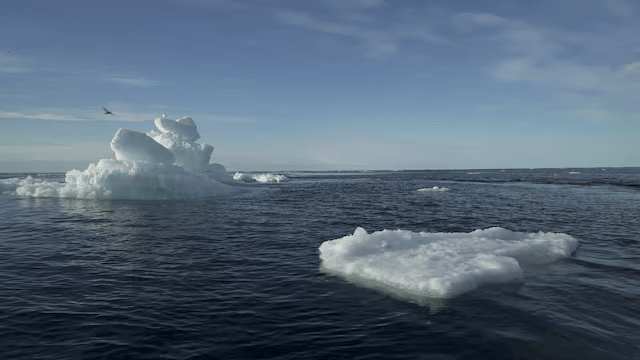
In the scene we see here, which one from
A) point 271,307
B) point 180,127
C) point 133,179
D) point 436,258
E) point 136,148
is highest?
point 180,127

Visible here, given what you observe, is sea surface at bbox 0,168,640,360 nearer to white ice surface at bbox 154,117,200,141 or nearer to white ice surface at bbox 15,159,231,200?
white ice surface at bbox 15,159,231,200

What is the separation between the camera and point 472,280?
8.16m

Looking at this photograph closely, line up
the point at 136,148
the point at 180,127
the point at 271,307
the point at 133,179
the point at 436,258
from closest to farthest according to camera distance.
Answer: the point at 271,307 → the point at 436,258 → the point at 133,179 → the point at 136,148 → the point at 180,127

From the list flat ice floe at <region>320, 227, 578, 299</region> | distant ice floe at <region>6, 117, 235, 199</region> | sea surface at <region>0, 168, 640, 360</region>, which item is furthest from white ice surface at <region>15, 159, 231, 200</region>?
flat ice floe at <region>320, 227, 578, 299</region>

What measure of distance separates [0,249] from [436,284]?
1527 cm

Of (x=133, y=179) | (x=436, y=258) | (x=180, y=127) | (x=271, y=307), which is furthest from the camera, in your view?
(x=180, y=127)

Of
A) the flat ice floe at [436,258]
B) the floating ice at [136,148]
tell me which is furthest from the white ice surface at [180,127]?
the flat ice floe at [436,258]

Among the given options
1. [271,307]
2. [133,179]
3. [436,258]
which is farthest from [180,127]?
[271,307]

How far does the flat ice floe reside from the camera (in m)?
8.09

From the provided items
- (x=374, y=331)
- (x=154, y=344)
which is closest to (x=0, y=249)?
(x=154, y=344)

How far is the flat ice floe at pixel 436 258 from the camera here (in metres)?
8.09

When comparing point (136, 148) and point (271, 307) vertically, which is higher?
point (136, 148)

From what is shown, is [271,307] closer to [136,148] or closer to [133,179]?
[133,179]

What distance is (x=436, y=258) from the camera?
32.3 feet
